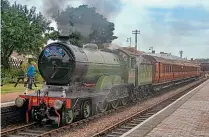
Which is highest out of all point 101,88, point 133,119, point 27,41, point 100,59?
point 27,41

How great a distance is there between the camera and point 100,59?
13.2 meters

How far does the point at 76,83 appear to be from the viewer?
1175cm

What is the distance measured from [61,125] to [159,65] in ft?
47.7

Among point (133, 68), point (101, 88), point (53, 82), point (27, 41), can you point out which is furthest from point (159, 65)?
point (53, 82)

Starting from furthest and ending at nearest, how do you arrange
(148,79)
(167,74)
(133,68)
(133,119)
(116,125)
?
1. (167,74)
2. (148,79)
3. (133,68)
4. (133,119)
5. (116,125)

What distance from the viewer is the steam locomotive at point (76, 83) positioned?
1061cm

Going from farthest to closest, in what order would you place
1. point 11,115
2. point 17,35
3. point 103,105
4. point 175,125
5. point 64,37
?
1. point 17,35
2. point 103,105
3. point 64,37
4. point 11,115
5. point 175,125

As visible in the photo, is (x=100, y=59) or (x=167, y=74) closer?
(x=100, y=59)

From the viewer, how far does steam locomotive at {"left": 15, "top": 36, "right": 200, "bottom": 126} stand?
10609 mm

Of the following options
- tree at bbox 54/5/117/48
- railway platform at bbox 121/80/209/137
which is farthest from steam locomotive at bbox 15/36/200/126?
railway platform at bbox 121/80/209/137

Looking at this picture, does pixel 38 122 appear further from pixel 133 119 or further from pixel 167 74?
pixel 167 74

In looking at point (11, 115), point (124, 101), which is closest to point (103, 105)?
point (124, 101)

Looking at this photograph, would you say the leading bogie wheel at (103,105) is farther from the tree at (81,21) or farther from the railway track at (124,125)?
the tree at (81,21)

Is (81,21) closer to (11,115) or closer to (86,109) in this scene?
(86,109)
